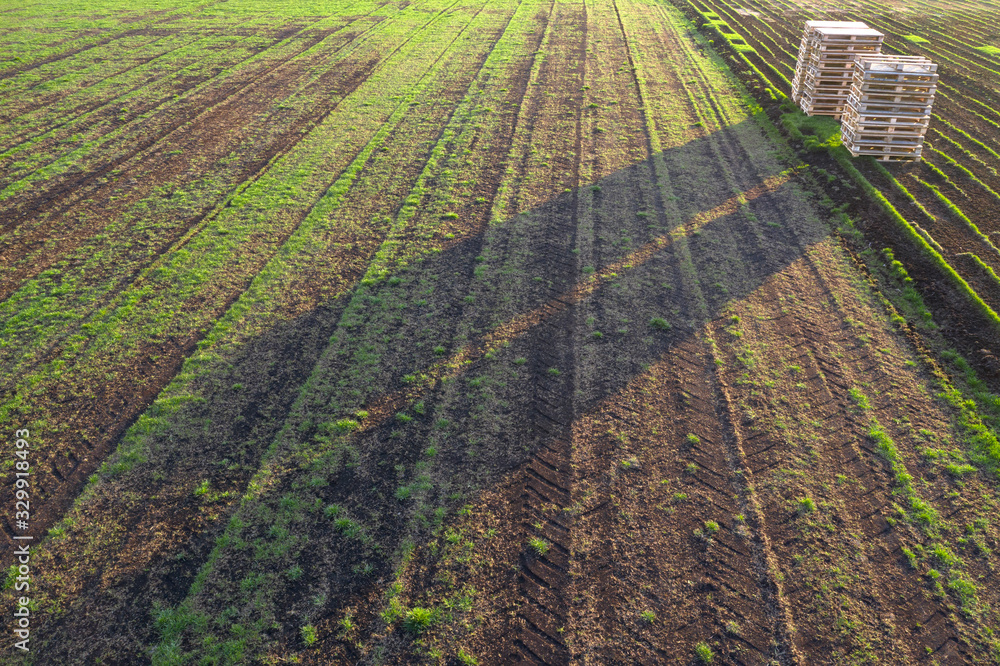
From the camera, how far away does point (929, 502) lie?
25.5 feet

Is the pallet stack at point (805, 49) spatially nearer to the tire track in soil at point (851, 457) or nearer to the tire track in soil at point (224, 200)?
the tire track in soil at point (851, 457)

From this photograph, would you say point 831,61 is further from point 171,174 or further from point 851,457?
point 171,174

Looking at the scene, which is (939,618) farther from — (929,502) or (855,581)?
(929,502)

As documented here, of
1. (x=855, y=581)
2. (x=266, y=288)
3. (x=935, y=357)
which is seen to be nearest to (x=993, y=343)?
(x=935, y=357)

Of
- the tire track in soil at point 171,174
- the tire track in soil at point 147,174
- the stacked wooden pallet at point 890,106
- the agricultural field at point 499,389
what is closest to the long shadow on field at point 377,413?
the agricultural field at point 499,389

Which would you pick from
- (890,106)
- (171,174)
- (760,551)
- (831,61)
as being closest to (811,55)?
(831,61)

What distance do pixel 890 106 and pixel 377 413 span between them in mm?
15642

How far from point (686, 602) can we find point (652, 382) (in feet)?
12.3

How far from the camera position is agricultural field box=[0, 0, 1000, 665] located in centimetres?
670

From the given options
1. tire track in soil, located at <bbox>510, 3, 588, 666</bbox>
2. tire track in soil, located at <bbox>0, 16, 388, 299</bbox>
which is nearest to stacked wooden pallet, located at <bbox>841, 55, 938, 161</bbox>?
tire track in soil, located at <bbox>510, 3, 588, 666</bbox>

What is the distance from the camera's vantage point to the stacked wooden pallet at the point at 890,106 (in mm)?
15484

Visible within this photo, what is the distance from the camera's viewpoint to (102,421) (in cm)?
905

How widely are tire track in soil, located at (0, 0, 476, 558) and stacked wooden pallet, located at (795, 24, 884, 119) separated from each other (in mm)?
18431

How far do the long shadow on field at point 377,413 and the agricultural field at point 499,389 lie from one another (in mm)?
52
